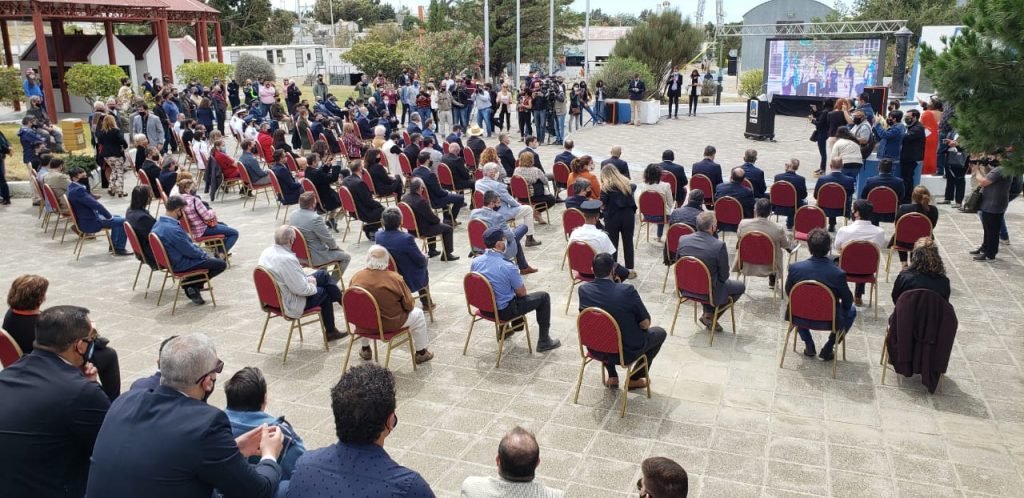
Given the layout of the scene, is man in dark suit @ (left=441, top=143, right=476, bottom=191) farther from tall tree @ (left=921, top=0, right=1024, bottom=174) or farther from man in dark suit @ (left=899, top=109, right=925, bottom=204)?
tall tree @ (left=921, top=0, right=1024, bottom=174)

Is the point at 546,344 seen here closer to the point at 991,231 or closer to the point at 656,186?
the point at 656,186

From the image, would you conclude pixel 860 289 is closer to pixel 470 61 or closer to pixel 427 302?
pixel 427 302

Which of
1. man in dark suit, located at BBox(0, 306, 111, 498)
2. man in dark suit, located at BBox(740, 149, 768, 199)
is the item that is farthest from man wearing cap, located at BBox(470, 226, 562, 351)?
man in dark suit, located at BBox(740, 149, 768, 199)

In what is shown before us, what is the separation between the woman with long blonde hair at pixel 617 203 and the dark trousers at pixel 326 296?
139 inches

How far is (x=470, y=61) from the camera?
4291cm

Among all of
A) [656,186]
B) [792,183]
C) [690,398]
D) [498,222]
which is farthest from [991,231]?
[498,222]

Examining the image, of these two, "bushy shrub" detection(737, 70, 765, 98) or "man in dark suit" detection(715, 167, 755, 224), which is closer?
"man in dark suit" detection(715, 167, 755, 224)

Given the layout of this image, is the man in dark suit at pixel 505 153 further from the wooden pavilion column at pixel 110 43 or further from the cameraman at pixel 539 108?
the wooden pavilion column at pixel 110 43

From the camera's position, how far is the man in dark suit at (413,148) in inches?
563

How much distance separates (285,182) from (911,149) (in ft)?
34.6

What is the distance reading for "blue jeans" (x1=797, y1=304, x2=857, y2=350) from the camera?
6734 millimetres

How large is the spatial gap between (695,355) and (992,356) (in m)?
2.79

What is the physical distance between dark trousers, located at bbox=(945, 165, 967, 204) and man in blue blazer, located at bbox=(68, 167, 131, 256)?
44.3 feet

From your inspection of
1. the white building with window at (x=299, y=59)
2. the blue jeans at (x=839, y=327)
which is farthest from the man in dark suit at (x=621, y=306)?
the white building with window at (x=299, y=59)
